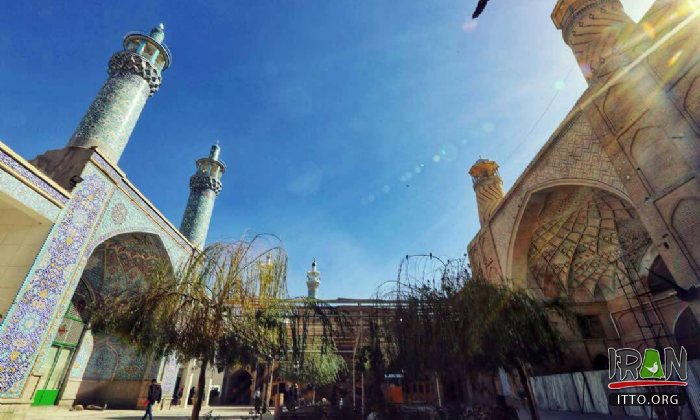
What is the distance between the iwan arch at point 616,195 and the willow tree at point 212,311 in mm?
7089

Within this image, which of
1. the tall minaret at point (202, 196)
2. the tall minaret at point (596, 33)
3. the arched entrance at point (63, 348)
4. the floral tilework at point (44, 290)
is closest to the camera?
the floral tilework at point (44, 290)

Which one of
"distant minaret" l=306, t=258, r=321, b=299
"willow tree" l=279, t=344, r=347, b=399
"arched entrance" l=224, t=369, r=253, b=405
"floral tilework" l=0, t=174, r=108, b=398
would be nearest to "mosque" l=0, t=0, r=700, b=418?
"floral tilework" l=0, t=174, r=108, b=398

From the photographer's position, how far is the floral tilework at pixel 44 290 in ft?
18.4

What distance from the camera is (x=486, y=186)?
14.4 meters

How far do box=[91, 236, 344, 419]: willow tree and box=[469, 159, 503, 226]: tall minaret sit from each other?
1089cm

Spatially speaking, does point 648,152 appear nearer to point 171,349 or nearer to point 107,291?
point 171,349

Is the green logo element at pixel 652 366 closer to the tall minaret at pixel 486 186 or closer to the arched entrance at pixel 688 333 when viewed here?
the arched entrance at pixel 688 333

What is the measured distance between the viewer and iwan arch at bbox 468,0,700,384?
622 cm

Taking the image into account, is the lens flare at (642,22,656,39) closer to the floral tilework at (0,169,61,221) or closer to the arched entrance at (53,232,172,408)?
the floral tilework at (0,169,61,221)

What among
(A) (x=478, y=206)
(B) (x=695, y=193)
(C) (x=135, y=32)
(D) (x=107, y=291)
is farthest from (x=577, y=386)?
(C) (x=135, y=32)

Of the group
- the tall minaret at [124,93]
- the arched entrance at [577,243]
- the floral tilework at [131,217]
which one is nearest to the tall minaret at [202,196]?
the floral tilework at [131,217]

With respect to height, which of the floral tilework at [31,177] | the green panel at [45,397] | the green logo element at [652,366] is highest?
the floral tilework at [31,177]

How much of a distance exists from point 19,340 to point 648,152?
12359 millimetres

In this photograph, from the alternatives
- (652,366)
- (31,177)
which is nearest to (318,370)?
(652,366)
